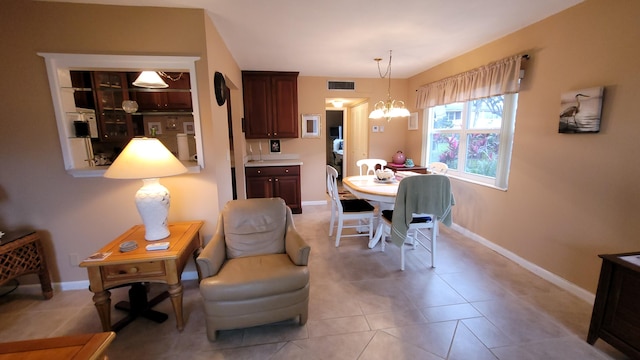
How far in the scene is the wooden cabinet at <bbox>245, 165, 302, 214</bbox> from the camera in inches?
169

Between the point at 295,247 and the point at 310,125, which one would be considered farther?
the point at 310,125

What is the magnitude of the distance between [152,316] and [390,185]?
2601 millimetres

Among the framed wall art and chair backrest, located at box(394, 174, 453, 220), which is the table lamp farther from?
the framed wall art

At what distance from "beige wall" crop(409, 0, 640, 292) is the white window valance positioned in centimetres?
12

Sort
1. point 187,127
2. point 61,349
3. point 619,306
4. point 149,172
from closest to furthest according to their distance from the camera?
point 61,349 < point 619,306 < point 149,172 < point 187,127

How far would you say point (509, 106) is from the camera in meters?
2.85

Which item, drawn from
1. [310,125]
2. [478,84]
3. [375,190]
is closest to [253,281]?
[375,190]

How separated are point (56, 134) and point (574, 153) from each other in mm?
4394

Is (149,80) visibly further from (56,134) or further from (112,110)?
(112,110)

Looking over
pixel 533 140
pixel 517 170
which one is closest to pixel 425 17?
pixel 533 140

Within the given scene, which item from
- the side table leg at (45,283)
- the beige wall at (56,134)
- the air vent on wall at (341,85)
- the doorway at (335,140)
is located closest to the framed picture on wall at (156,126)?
the beige wall at (56,134)

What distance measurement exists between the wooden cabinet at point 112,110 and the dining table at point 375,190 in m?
2.70

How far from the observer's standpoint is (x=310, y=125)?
4.81 metres

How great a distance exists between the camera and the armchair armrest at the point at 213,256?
1.73m
